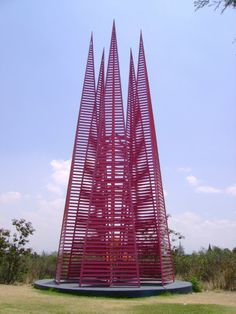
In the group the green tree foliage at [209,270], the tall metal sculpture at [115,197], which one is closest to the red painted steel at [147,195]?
the tall metal sculpture at [115,197]

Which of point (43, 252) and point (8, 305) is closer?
point (8, 305)

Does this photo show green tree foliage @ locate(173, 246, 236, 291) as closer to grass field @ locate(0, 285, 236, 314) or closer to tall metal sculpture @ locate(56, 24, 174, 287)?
tall metal sculpture @ locate(56, 24, 174, 287)

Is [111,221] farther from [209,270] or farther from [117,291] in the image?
[209,270]

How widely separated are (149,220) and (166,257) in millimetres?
1041

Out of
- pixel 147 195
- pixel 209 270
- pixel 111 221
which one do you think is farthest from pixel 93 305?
pixel 209 270

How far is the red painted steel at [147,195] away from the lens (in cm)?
1057

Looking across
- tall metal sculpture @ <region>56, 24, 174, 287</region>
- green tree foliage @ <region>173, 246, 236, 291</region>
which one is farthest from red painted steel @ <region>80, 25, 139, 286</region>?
green tree foliage @ <region>173, 246, 236, 291</region>

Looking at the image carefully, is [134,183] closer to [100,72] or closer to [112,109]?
[112,109]

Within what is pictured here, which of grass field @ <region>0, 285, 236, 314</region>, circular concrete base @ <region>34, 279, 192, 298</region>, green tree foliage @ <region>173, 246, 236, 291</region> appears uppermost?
green tree foliage @ <region>173, 246, 236, 291</region>

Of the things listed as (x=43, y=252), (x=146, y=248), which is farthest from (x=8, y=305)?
(x=43, y=252)

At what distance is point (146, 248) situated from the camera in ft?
35.4

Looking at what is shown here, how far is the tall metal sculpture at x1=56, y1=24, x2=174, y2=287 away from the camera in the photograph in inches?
379

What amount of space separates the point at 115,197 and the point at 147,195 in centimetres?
117

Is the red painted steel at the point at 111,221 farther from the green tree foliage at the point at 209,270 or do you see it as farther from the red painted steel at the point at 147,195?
the green tree foliage at the point at 209,270
